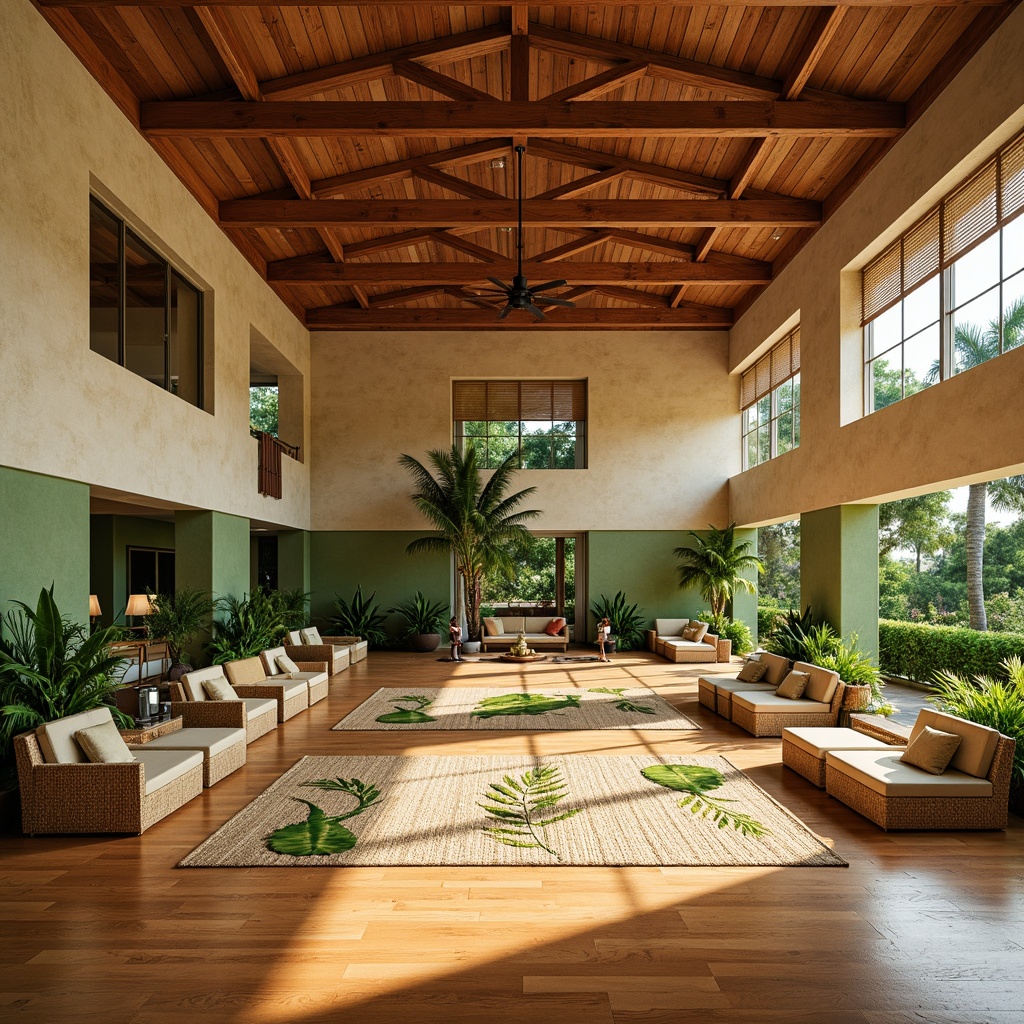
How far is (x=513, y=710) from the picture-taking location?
9.58 meters

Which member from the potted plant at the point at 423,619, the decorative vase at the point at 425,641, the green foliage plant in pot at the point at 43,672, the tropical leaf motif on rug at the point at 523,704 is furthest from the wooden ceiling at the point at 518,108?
the decorative vase at the point at 425,641

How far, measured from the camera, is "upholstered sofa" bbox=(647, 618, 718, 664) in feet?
47.5

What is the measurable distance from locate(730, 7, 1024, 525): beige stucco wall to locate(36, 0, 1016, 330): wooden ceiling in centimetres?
43

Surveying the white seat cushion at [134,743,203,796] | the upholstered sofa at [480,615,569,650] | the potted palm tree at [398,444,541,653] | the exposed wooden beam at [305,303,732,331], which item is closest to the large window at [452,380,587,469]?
the potted palm tree at [398,444,541,653]

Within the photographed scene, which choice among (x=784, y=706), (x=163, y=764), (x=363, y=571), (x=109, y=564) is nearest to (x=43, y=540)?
(x=163, y=764)

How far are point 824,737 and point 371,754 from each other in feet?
13.3

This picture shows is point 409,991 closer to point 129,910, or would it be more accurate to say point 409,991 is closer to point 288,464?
point 129,910

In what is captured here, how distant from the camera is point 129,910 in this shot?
411cm

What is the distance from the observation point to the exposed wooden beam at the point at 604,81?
28.4ft

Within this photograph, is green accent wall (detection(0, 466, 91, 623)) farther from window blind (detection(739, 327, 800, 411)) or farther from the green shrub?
window blind (detection(739, 327, 800, 411))

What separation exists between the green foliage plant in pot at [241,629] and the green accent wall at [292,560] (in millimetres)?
4390

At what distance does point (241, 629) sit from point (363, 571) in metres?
5.86

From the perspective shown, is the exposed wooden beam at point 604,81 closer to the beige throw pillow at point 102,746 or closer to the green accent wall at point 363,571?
the beige throw pillow at point 102,746

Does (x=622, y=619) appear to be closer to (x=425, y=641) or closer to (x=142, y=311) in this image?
(x=425, y=641)
